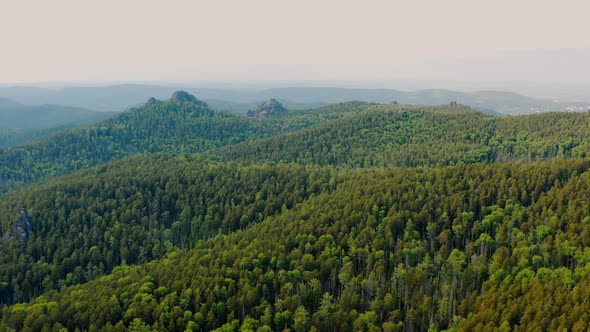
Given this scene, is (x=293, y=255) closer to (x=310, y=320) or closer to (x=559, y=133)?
(x=310, y=320)

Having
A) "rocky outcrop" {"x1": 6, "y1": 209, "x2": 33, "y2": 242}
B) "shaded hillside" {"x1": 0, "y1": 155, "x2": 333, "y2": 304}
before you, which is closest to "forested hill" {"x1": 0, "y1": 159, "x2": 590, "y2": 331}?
"shaded hillside" {"x1": 0, "y1": 155, "x2": 333, "y2": 304}

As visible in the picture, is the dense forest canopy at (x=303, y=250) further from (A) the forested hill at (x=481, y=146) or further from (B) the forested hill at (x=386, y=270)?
(A) the forested hill at (x=481, y=146)

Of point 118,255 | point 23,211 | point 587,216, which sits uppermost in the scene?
point 587,216

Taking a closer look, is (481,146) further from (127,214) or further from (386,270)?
(127,214)

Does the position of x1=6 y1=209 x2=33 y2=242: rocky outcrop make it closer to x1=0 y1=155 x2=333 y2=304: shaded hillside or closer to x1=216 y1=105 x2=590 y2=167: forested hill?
x1=0 y1=155 x2=333 y2=304: shaded hillside

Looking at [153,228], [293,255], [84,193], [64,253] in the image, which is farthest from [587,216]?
[84,193]
